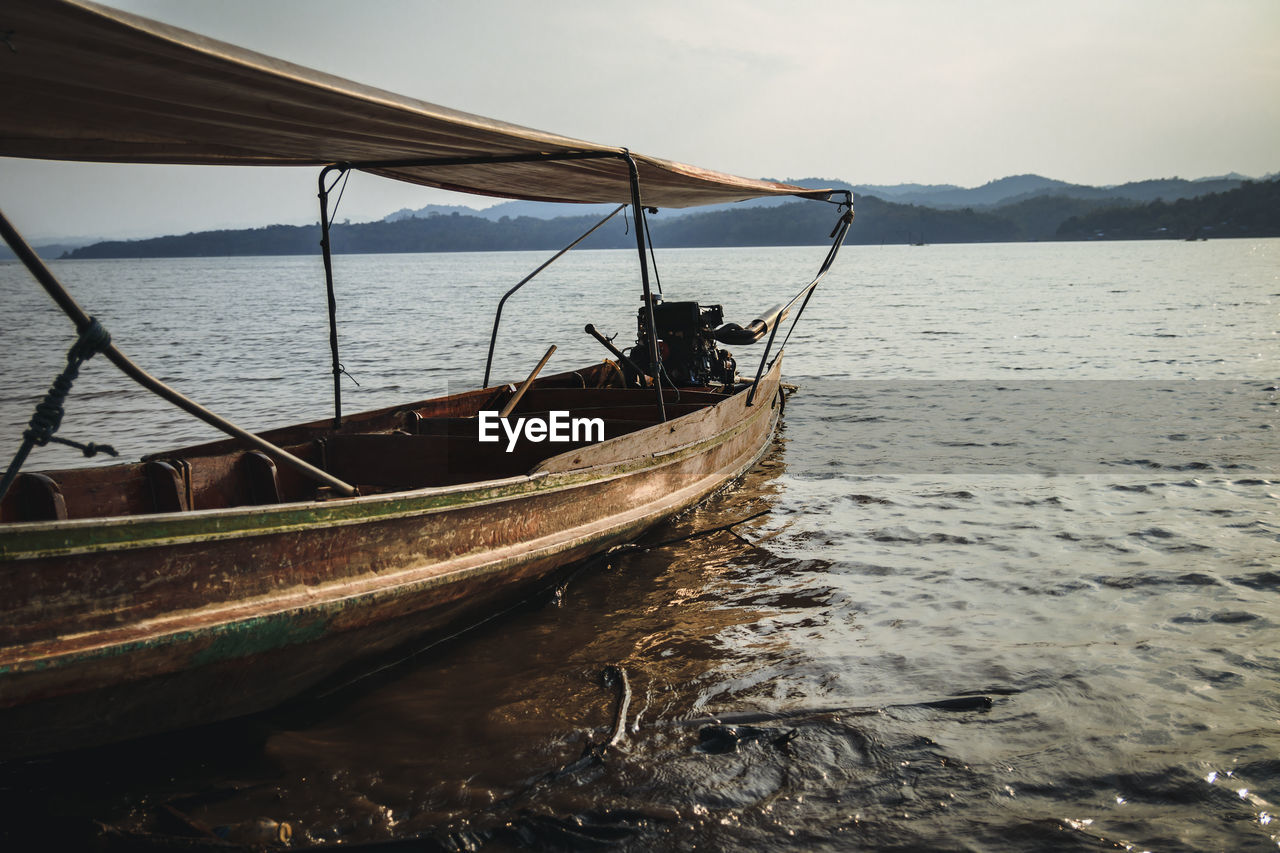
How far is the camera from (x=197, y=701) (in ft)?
14.6

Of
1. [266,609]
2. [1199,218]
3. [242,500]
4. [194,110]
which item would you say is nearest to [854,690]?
Result: [266,609]

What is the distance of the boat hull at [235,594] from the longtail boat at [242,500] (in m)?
0.01

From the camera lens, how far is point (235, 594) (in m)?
4.36

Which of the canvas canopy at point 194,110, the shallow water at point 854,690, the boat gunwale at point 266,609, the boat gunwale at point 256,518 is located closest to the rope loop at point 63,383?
the boat gunwale at point 256,518

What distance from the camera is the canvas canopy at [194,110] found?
3.36 metres

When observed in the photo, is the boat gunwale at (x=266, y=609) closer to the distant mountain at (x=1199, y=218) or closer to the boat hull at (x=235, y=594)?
the boat hull at (x=235, y=594)

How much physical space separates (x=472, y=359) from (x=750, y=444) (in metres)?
16.5

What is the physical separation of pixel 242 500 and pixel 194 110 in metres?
2.66

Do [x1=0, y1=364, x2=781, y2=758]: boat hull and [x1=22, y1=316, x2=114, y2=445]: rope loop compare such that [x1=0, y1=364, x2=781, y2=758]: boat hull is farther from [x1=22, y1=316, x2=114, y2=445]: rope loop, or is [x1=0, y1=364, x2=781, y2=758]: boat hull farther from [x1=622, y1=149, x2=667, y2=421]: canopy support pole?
[x1=622, y1=149, x2=667, y2=421]: canopy support pole

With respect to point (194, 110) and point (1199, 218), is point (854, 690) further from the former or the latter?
point (1199, 218)

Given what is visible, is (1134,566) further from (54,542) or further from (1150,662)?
(54,542)

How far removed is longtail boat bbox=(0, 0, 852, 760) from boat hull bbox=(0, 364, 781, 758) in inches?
0.4

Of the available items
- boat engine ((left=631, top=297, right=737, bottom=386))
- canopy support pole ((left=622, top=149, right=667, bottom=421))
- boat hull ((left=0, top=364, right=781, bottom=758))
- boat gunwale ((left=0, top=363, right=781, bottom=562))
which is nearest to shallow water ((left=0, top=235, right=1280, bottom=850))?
boat hull ((left=0, top=364, right=781, bottom=758))

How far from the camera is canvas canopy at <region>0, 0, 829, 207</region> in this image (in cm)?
336
